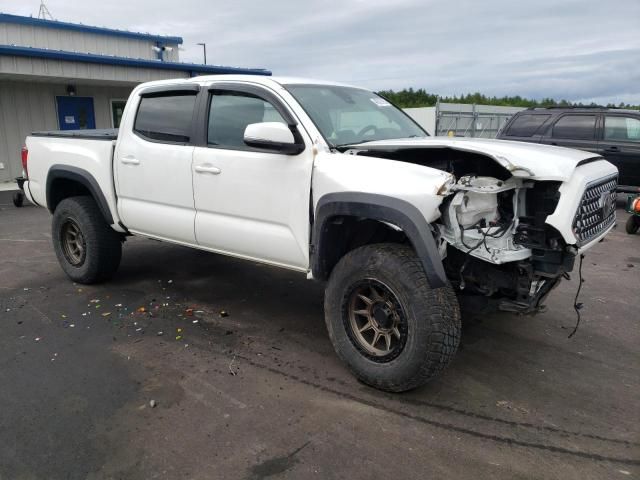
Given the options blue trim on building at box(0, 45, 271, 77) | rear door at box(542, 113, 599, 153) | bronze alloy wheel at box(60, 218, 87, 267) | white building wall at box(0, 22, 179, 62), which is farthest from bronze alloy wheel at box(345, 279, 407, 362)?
white building wall at box(0, 22, 179, 62)

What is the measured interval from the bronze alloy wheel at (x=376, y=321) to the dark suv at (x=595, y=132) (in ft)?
28.4

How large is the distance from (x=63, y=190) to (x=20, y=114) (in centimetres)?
1070

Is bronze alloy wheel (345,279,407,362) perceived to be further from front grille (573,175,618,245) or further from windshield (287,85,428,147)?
front grille (573,175,618,245)

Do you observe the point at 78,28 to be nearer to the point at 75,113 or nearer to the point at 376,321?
the point at 75,113

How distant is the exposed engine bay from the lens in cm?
313

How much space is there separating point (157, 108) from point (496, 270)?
331cm

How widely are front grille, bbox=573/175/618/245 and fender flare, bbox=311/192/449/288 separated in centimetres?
89

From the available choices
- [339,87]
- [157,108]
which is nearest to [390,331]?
[339,87]

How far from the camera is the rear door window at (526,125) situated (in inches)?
435

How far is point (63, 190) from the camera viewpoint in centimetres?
585

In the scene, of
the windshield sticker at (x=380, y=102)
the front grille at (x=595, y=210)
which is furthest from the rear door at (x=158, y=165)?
the front grille at (x=595, y=210)

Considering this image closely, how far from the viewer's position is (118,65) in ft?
47.2

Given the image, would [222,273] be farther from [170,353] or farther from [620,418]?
[620,418]

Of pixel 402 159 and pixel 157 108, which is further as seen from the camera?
pixel 157 108
